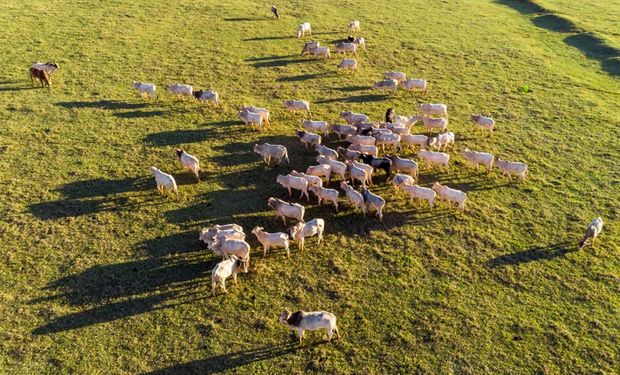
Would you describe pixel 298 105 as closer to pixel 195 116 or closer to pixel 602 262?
pixel 195 116

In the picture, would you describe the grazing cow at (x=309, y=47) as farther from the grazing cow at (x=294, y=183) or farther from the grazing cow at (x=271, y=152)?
the grazing cow at (x=294, y=183)

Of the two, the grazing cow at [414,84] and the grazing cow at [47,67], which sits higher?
the grazing cow at [414,84]

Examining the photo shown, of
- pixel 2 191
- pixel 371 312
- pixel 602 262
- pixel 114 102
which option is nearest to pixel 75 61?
pixel 114 102

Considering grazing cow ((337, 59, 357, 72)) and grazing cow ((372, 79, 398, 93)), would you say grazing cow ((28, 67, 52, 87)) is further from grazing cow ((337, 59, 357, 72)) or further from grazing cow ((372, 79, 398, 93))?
grazing cow ((372, 79, 398, 93))

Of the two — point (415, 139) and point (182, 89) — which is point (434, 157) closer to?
point (415, 139)

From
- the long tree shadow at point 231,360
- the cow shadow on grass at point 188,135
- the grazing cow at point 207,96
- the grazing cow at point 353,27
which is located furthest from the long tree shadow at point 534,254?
the grazing cow at point 353,27

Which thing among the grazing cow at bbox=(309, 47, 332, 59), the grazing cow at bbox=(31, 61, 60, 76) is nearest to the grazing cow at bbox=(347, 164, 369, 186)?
the grazing cow at bbox=(309, 47, 332, 59)

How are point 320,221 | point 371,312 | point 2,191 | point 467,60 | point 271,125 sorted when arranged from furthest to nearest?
point 467,60
point 271,125
point 2,191
point 320,221
point 371,312
